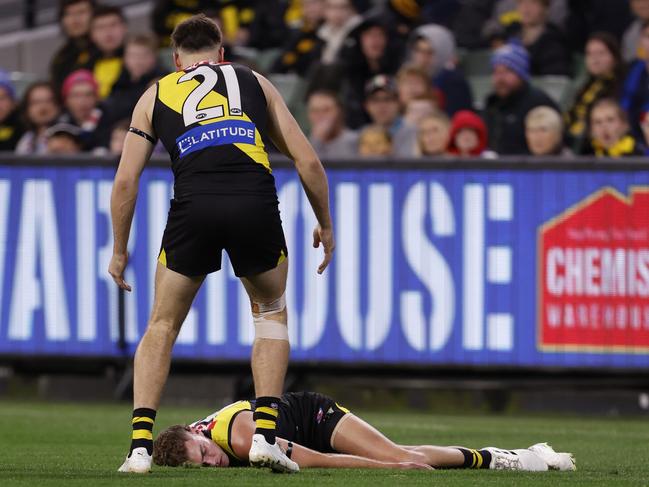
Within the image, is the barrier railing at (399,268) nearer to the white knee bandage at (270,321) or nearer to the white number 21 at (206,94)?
the white knee bandage at (270,321)

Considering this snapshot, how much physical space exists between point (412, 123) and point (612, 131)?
2081mm

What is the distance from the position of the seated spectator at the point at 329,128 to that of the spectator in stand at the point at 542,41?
7.25 feet

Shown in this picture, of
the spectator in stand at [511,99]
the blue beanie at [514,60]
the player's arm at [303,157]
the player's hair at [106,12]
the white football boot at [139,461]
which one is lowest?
the white football boot at [139,461]

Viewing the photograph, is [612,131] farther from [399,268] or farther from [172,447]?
[172,447]

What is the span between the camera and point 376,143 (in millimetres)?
14805

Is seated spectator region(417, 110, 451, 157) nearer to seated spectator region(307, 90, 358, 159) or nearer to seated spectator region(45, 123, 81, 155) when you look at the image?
seated spectator region(307, 90, 358, 159)

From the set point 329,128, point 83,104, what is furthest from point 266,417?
point 83,104

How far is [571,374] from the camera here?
13.9m

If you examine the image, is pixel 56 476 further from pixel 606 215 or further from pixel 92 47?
pixel 92 47

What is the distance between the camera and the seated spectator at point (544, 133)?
1419 cm

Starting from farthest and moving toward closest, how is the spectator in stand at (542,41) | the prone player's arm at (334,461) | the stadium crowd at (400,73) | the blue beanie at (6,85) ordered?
1. the blue beanie at (6,85)
2. the spectator in stand at (542,41)
3. the stadium crowd at (400,73)
4. the prone player's arm at (334,461)

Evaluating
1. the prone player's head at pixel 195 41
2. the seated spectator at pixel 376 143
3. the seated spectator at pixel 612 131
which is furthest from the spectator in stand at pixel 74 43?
the prone player's head at pixel 195 41

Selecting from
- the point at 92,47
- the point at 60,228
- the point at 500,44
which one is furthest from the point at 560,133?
the point at 92,47

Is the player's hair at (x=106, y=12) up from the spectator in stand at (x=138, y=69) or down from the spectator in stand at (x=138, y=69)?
up
